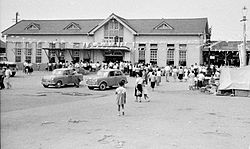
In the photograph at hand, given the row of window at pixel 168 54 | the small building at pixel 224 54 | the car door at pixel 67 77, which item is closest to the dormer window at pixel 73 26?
the row of window at pixel 168 54

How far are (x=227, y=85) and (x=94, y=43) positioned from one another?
2667cm

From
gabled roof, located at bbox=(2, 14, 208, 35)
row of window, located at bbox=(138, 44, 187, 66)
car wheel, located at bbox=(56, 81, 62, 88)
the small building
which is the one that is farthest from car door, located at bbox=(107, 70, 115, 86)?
the small building

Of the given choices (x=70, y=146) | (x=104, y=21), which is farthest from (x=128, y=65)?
(x=70, y=146)

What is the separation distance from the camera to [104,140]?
28.3 feet

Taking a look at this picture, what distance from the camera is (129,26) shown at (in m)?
45.5

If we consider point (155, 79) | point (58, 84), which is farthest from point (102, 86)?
point (155, 79)

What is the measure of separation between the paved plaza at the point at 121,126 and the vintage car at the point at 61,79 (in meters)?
7.98

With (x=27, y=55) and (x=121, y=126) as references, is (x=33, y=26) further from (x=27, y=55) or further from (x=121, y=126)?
(x=121, y=126)

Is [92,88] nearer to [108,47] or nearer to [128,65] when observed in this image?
[128,65]

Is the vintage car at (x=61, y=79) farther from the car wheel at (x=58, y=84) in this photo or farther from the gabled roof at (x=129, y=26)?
the gabled roof at (x=129, y=26)

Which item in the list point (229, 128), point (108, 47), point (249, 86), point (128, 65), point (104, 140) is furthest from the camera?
point (108, 47)

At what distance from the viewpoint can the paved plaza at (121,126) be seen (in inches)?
327

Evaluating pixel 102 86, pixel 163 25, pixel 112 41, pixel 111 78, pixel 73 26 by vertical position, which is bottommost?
pixel 102 86

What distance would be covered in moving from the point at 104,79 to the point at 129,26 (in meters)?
22.9
